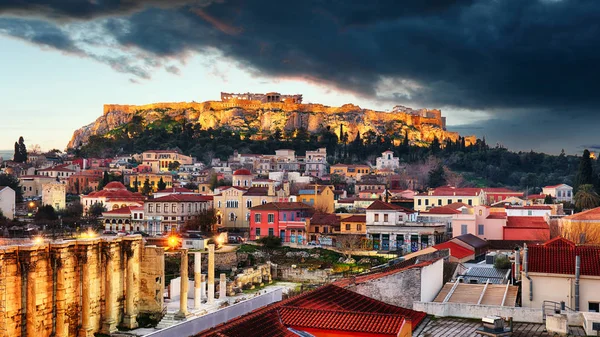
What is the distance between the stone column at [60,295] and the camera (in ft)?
95.8

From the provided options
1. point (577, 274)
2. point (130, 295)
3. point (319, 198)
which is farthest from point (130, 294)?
point (319, 198)

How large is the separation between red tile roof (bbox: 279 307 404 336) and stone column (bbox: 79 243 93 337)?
54.0 feet

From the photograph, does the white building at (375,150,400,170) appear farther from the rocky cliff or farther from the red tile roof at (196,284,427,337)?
the red tile roof at (196,284,427,337)

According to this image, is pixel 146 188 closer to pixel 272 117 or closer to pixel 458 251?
pixel 458 251

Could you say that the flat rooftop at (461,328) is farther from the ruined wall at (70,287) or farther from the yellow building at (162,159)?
the yellow building at (162,159)

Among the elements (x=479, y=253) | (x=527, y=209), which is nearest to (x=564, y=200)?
(x=527, y=209)

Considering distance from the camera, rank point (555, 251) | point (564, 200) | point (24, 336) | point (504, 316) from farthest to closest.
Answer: point (564, 200), point (24, 336), point (555, 251), point (504, 316)

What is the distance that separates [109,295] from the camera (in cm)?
3334

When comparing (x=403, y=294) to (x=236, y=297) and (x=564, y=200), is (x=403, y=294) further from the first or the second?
(x=564, y=200)

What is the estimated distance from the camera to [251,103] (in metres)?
193

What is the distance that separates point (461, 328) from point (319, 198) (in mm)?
60545


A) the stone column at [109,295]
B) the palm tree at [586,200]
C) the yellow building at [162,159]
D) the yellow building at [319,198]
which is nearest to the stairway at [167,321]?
the stone column at [109,295]

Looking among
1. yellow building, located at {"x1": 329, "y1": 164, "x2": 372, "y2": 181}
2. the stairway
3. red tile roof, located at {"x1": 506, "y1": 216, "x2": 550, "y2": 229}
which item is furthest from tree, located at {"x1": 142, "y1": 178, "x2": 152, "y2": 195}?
the stairway

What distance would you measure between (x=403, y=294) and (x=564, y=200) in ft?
220
